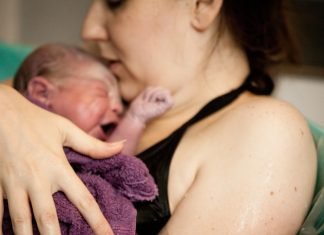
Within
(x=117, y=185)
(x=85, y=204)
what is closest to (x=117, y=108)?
(x=117, y=185)

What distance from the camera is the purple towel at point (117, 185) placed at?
801mm

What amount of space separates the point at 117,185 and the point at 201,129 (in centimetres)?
20

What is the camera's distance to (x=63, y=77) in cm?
106

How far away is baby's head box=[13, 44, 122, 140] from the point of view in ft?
3.35

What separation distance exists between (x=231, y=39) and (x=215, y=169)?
0.34 meters

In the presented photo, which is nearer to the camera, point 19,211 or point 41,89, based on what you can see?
point 19,211

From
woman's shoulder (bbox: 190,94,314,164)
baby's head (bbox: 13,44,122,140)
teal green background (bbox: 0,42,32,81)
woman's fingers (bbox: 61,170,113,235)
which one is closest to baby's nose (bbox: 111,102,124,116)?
baby's head (bbox: 13,44,122,140)

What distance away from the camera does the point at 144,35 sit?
102cm

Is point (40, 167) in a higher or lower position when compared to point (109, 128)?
higher

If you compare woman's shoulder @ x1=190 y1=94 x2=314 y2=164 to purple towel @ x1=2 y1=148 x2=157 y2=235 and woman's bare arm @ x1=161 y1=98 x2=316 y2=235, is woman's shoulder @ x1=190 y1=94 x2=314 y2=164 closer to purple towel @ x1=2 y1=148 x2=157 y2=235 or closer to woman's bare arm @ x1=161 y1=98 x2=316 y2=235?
woman's bare arm @ x1=161 y1=98 x2=316 y2=235

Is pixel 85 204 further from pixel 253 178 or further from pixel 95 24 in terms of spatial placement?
pixel 95 24

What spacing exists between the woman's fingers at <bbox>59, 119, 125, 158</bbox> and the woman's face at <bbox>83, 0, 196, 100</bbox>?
268 millimetres

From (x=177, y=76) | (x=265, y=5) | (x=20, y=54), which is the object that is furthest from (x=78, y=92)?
(x=20, y=54)

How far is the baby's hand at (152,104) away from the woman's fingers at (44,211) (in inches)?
13.5
